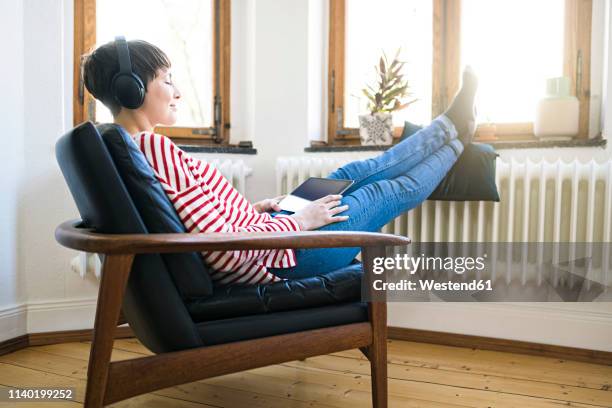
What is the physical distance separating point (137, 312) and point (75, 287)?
4.23 feet

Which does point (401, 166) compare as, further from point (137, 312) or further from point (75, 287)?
point (75, 287)

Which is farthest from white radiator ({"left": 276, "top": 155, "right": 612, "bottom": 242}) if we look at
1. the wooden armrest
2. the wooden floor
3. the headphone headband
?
the headphone headband

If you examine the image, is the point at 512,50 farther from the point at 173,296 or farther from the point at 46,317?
the point at 46,317

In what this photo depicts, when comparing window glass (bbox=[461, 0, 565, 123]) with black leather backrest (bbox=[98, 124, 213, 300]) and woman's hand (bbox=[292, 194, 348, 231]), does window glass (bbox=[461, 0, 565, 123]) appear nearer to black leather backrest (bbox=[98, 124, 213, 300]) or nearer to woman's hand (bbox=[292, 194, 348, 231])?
woman's hand (bbox=[292, 194, 348, 231])

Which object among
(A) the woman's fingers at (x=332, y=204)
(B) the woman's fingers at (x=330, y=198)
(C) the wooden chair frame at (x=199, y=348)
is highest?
(B) the woman's fingers at (x=330, y=198)

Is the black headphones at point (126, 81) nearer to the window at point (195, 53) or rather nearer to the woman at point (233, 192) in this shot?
the woman at point (233, 192)

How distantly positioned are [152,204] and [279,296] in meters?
0.39

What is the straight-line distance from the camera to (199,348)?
4.08 ft

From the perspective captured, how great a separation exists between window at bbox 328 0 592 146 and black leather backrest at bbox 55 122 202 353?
168 cm

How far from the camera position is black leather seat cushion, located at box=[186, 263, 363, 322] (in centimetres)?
130

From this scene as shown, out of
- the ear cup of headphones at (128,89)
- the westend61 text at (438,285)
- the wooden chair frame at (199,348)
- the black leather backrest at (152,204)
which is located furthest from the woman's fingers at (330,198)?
the westend61 text at (438,285)

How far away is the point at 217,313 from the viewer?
51.2 inches

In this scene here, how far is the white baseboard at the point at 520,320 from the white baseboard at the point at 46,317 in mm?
1368

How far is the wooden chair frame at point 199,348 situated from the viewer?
3.67 ft
